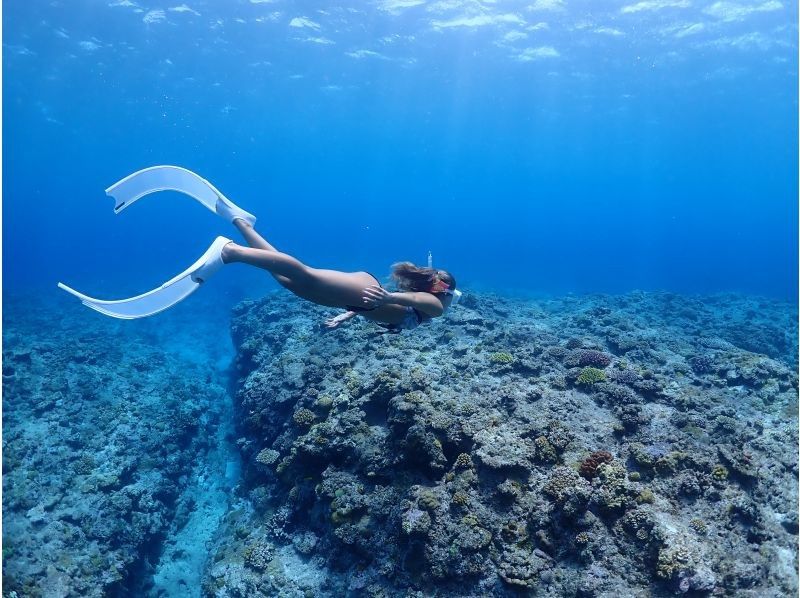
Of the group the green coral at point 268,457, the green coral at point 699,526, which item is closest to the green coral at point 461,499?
the green coral at point 699,526

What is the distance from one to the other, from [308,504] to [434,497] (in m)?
3.88

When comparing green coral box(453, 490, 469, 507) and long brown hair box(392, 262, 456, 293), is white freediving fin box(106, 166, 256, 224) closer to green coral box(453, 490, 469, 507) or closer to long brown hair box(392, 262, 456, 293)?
long brown hair box(392, 262, 456, 293)

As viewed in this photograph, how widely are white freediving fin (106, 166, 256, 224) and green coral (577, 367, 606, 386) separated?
9.36m

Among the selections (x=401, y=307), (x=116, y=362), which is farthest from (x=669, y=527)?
(x=116, y=362)

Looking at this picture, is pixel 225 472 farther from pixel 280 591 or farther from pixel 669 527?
pixel 669 527

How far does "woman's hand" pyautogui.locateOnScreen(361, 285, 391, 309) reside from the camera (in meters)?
6.20

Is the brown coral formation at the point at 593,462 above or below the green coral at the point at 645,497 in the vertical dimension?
above

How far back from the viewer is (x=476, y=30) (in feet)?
125

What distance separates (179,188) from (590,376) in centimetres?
1089

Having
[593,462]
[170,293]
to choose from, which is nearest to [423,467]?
[593,462]

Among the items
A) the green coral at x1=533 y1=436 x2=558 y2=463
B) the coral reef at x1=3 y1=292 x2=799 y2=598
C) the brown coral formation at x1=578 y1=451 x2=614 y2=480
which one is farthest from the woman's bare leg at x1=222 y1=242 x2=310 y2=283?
the brown coral formation at x1=578 y1=451 x2=614 y2=480

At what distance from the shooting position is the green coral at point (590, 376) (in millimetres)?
11883

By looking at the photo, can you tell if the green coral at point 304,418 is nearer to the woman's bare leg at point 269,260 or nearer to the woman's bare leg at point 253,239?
the woman's bare leg at point 253,239

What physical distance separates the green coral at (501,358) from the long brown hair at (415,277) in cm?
715
